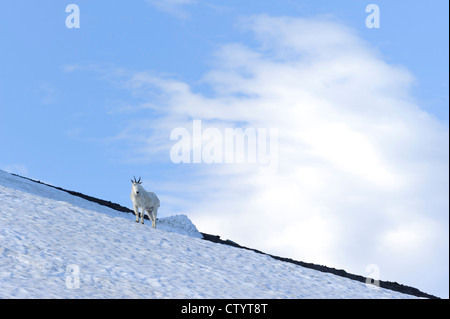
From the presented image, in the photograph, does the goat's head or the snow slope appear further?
the goat's head

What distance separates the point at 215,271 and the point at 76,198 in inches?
688

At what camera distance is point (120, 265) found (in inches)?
810

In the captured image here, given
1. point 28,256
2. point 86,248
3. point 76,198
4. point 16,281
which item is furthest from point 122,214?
point 16,281

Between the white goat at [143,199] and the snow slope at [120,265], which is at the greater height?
the white goat at [143,199]

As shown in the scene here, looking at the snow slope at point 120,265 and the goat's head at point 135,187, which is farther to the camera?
the goat's head at point 135,187

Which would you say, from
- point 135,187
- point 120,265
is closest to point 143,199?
point 135,187

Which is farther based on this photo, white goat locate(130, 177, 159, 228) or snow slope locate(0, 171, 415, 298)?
white goat locate(130, 177, 159, 228)

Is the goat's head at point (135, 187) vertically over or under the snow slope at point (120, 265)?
over

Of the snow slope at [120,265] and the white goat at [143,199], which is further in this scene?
the white goat at [143,199]

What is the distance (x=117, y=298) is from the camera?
17.0 meters

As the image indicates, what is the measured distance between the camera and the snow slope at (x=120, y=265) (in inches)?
707

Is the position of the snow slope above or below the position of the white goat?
below

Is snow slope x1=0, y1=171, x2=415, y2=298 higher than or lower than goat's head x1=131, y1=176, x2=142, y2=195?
lower

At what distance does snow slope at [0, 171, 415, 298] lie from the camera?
1796cm
